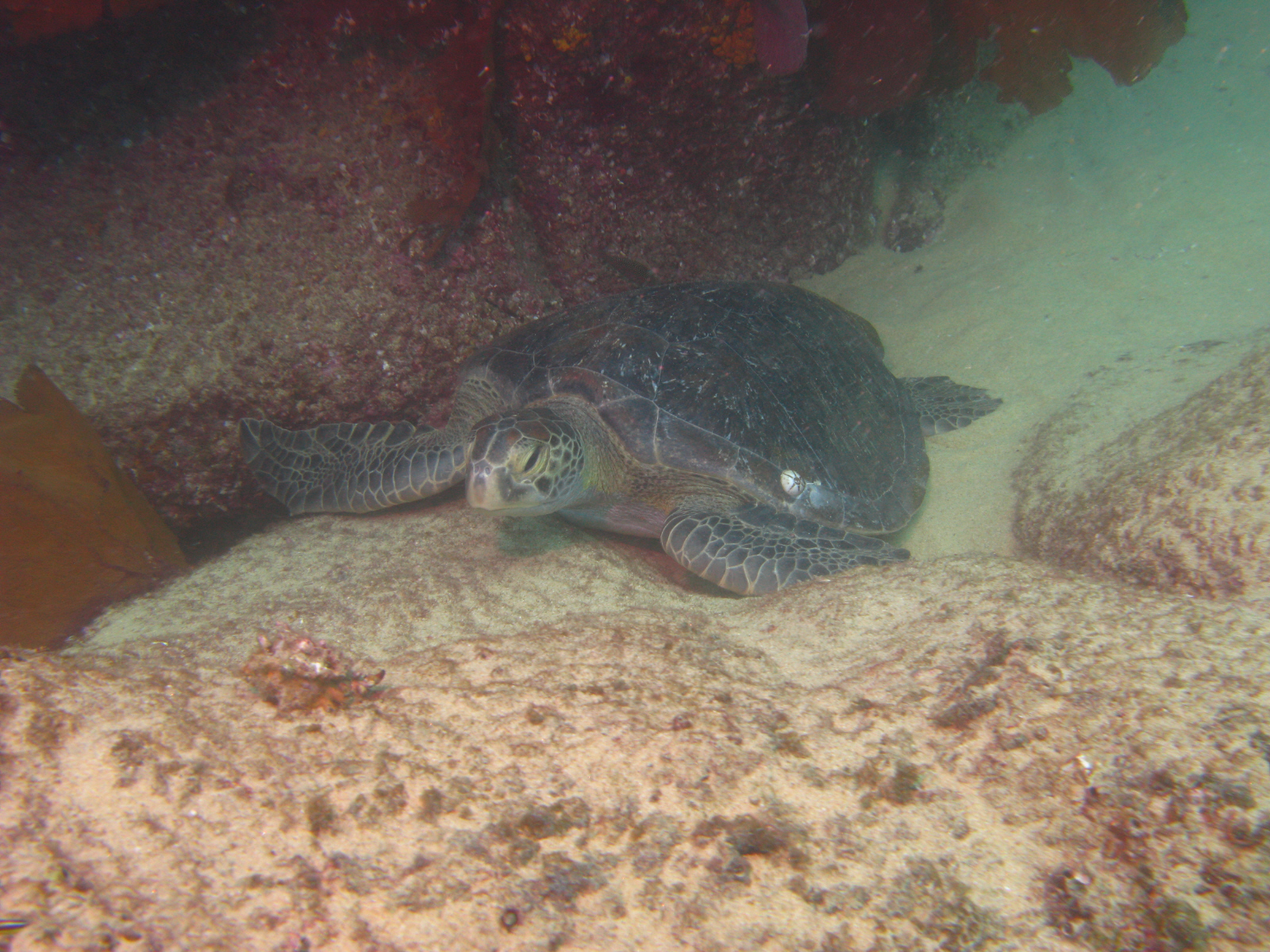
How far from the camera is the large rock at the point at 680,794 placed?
0.78 metres

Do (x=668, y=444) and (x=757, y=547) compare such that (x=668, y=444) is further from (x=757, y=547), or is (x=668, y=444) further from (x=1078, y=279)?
(x=1078, y=279)

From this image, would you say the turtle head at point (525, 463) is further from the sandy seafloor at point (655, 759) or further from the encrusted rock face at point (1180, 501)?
the encrusted rock face at point (1180, 501)

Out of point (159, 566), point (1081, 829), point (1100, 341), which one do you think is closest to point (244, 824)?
point (1081, 829)

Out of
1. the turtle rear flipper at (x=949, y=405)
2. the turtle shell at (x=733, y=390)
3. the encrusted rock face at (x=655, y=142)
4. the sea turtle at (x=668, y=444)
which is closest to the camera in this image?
the sea turtle at (x=668, y=444)

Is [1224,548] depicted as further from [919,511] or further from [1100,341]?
[1100,341]

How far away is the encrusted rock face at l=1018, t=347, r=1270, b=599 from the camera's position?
5.43 feet

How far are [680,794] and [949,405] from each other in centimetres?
350

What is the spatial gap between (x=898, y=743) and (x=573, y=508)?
2.05 meters

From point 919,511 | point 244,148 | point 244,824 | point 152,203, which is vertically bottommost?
point 244,824

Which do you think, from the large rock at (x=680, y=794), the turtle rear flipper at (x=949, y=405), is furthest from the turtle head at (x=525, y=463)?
the turtle rear flipper at (x=949, y=405)

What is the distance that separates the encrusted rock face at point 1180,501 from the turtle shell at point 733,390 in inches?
29.4

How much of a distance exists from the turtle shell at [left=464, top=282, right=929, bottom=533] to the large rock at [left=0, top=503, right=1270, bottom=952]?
141cm

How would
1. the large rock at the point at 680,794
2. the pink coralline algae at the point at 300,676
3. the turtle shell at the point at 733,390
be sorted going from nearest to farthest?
the large rock at the point at 680,794 → the pink coralline algae at the point at 300,676 → the turtle shell at the point at 733,390

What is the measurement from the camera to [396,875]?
2.73ft
